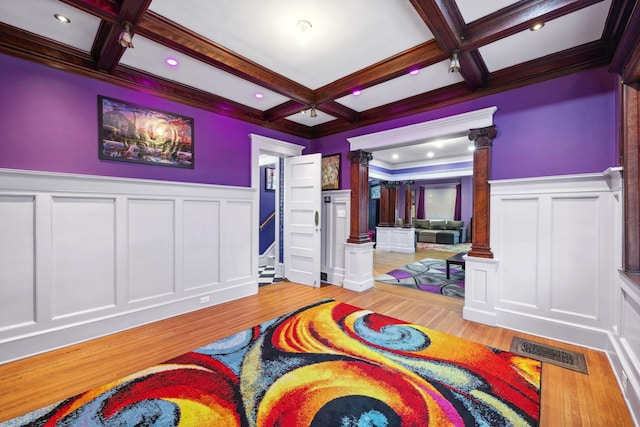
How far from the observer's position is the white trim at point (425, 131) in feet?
9.91

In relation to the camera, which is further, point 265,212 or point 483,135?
point 265,212

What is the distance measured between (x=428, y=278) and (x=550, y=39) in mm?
3822

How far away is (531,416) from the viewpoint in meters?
1.60

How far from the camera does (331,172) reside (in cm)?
465

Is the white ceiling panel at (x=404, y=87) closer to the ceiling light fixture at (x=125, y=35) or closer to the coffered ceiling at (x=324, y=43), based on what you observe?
the coffered ceiling at (x=324, y=43)

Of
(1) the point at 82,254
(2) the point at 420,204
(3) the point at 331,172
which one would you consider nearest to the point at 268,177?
(3) the point at 331,172

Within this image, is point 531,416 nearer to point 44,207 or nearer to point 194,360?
point 194,360

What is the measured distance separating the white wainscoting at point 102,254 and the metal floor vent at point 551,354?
10.9 ft

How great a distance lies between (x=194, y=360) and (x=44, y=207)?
1.94 meters

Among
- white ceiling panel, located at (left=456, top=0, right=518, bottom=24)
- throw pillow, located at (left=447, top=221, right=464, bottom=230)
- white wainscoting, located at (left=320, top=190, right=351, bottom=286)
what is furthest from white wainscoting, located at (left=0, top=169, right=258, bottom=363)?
throw pillow, located at (left=447, top=221, right=464, bottom=230)

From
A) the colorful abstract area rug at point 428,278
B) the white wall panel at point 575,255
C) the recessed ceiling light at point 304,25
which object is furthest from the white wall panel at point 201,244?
the white wall panel at point 575,255

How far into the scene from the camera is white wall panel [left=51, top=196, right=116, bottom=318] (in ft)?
8.01

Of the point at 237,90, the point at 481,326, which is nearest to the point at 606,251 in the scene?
the point at 481,326

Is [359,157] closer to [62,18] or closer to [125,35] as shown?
[125,35]
